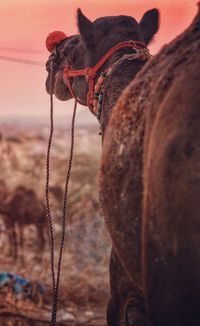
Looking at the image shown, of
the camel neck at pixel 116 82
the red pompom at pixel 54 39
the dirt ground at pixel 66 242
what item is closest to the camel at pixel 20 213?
the dirt ground at pixel 66 242

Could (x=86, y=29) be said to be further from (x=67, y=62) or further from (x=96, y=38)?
(x=67, y=62)

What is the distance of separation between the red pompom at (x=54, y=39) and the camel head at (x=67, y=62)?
0.12 ft

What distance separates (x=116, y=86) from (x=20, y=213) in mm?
6845

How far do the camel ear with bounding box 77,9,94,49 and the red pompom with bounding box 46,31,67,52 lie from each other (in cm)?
62

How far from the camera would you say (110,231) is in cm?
286

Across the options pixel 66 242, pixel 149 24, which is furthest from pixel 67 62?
pixel 66 242

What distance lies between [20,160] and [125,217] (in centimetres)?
825

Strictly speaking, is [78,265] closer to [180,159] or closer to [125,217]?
[125,217]

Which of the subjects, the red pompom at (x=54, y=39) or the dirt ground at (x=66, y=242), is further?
the dirt ground at (x=66, y=242)

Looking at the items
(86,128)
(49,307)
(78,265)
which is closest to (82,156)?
(86,128)

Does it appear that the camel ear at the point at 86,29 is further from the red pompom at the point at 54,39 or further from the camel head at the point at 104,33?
the red pompom at the point at 54,39

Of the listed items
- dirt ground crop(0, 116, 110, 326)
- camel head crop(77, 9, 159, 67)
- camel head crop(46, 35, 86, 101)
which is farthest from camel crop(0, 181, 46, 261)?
camel head crop(77, 9, 159, 67)

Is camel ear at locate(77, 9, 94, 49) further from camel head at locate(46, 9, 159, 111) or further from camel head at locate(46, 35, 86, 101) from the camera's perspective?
camel head at locate(46, 35, 86, 101)

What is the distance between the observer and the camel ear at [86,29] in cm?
367
